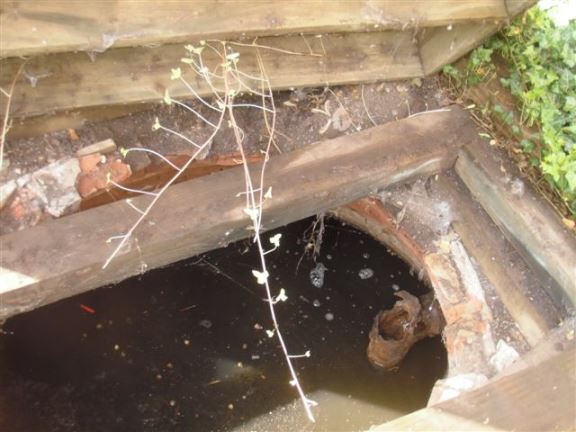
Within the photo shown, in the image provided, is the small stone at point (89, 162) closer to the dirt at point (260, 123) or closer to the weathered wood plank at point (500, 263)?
the dirt at point (260, 123)

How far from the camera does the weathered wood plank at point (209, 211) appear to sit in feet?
6.72

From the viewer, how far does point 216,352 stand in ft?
11.3

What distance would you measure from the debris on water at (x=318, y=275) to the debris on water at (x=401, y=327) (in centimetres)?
43

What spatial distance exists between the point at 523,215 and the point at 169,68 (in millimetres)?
1566

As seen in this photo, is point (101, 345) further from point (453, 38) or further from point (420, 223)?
point (453, 38)

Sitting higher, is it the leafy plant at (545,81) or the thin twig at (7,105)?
the thin twig at (7,105)

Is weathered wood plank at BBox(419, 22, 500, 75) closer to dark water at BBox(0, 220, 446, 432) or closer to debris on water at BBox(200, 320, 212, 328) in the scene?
dark water at BBox(0, 220, 446, 432)

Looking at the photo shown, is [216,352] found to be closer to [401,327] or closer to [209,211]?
[401,327]

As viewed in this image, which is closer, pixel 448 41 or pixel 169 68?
pixel 169 68

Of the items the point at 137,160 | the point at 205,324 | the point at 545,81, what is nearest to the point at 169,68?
the point at 137,160

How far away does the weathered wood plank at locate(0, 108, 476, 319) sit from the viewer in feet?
6.72

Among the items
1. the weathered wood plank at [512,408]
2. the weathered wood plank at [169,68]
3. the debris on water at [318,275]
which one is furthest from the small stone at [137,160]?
the debris on water at [318,275]

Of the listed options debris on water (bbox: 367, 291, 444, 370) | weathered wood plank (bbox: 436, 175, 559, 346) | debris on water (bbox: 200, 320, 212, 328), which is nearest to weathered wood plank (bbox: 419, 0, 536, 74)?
weathered wood plank (bbox: 436, 175, 559, 346)

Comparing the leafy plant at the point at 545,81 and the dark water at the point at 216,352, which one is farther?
the dark water at the point at 216,352
